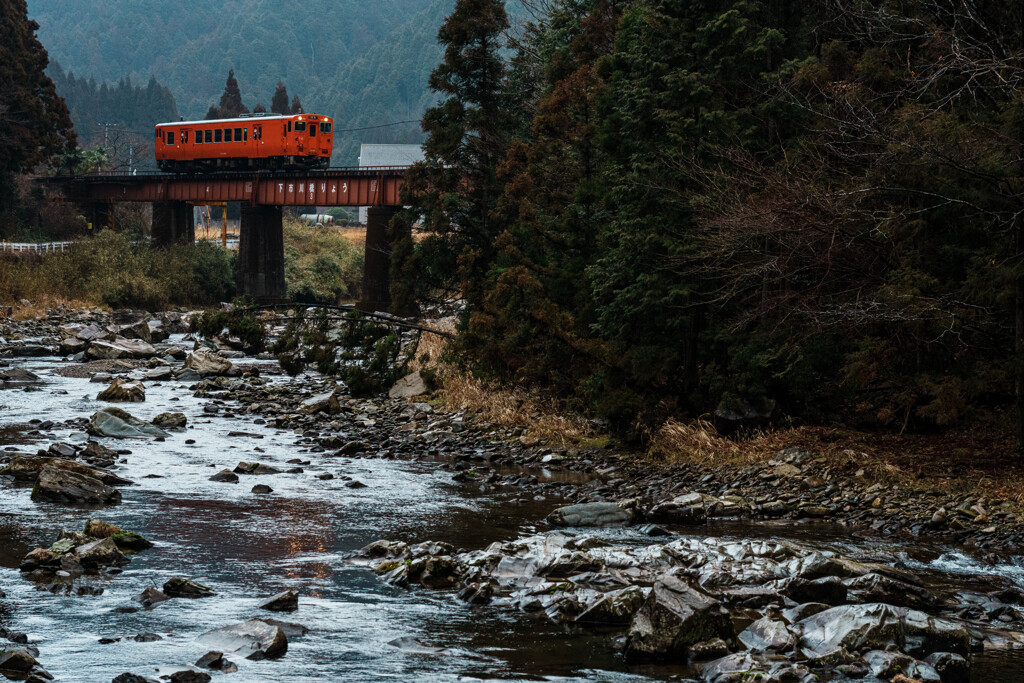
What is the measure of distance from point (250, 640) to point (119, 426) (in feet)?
A: 42.9

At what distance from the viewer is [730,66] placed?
60.3ft

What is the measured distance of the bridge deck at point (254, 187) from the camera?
49.6 metres

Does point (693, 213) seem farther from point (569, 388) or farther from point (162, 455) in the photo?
point (162, 455)

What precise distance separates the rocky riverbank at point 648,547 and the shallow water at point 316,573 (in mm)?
280

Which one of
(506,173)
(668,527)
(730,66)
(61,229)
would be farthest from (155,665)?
(61,229)

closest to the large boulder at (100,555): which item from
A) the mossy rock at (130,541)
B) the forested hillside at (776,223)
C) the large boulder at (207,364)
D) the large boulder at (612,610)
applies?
the mossy rock at (130,541)

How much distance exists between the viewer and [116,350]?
1409 inches

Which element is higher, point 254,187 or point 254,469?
point 254,187

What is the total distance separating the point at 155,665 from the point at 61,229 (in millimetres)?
62882

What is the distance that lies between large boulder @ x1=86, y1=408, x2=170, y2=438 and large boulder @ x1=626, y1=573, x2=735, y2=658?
1384 centimetres

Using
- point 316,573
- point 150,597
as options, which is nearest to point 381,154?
point 316,573

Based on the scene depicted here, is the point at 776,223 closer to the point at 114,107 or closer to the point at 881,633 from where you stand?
the point at 881,633

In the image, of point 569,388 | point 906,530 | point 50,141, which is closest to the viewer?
point 906,530

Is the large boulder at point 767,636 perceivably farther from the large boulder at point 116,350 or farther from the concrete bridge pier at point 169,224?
the concrete bridge pier at point 169,224
